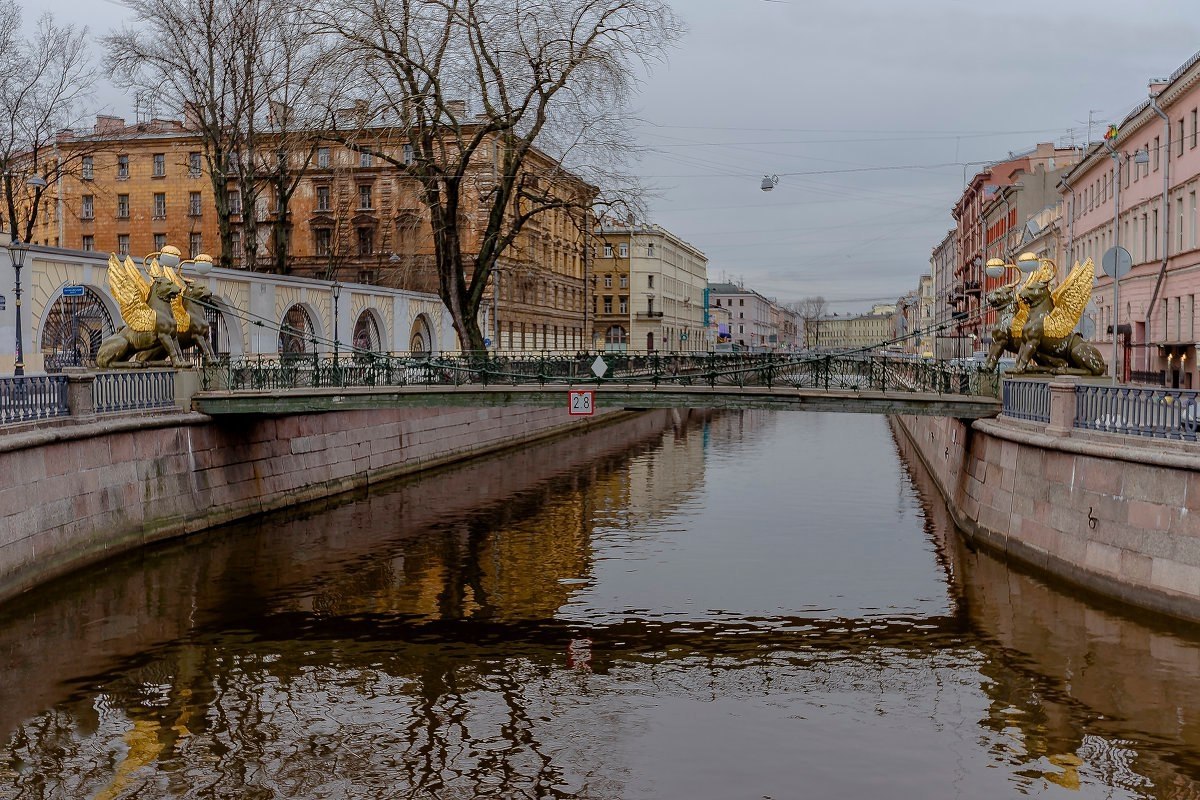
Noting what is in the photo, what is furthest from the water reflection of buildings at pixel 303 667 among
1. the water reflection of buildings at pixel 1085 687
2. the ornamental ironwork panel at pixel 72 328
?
the ornamental ironwork panel at pixel 72 328

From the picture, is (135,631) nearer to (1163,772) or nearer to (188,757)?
(188,757)

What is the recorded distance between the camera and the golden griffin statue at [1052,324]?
21.8 m

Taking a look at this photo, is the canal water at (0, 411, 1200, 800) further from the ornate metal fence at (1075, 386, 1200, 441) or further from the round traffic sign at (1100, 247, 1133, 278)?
the round traffic sign at (1100, 247, 1133, 278)

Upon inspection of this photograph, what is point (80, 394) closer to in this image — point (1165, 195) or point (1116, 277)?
point (1116, 277)

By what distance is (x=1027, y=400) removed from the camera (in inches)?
815

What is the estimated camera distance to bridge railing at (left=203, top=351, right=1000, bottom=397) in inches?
893

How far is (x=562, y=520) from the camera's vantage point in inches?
1067

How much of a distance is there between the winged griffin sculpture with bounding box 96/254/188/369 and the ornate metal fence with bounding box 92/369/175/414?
1.85ft

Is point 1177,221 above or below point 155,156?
below

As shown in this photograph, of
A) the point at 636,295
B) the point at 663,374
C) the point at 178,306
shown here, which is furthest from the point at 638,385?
the point at 636,295

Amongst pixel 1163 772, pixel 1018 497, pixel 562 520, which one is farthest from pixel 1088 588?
pixel 562 520

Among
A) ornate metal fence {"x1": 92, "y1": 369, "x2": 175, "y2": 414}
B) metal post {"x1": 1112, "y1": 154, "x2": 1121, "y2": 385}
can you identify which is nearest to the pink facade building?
metal post {"x1": 1112, "y1": 154, "x2": 1121, "y2": 385}

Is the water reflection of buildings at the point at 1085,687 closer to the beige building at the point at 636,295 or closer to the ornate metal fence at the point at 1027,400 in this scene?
the ornate metal fence at the point at 1027,400

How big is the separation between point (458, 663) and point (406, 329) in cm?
3533
